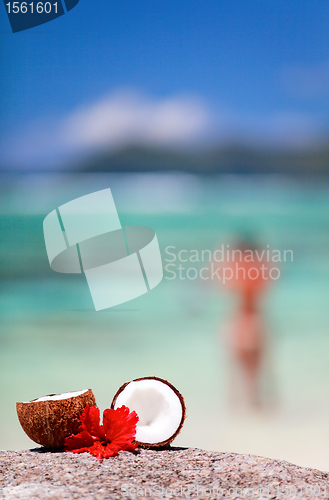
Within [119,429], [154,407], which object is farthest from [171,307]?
[119,429]

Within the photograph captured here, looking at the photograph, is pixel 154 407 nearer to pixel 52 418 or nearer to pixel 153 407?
pixel 153 407

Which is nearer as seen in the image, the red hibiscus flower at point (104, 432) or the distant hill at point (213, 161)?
the red hibiscus flower at point (104, 432)

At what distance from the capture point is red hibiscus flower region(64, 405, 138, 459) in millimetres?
2006

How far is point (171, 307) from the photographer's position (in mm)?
2561

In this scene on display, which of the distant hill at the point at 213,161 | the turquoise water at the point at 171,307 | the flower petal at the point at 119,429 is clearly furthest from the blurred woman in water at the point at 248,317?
the flower petal at the point at 119,429

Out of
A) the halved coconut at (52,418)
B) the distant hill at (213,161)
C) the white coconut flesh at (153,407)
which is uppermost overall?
the distant hill at (213,161)

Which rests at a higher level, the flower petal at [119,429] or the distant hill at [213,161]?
the distant hill at [213,161]

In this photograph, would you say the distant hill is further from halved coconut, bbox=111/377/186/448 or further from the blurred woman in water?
halved coconut, bbox=111/377/186/448

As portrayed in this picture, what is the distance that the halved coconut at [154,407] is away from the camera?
84.1 inches

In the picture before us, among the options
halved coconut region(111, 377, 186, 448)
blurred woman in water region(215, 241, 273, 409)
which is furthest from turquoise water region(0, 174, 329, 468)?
halved coconut region(111, 377, 186, 448)

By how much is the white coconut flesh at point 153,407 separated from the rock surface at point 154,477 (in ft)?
0.30

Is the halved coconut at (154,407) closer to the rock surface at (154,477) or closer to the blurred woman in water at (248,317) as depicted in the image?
the rock surface at (154,477)

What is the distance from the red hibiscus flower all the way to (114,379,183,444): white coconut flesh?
12cm

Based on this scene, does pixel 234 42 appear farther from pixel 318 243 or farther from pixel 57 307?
pixel 57 307
